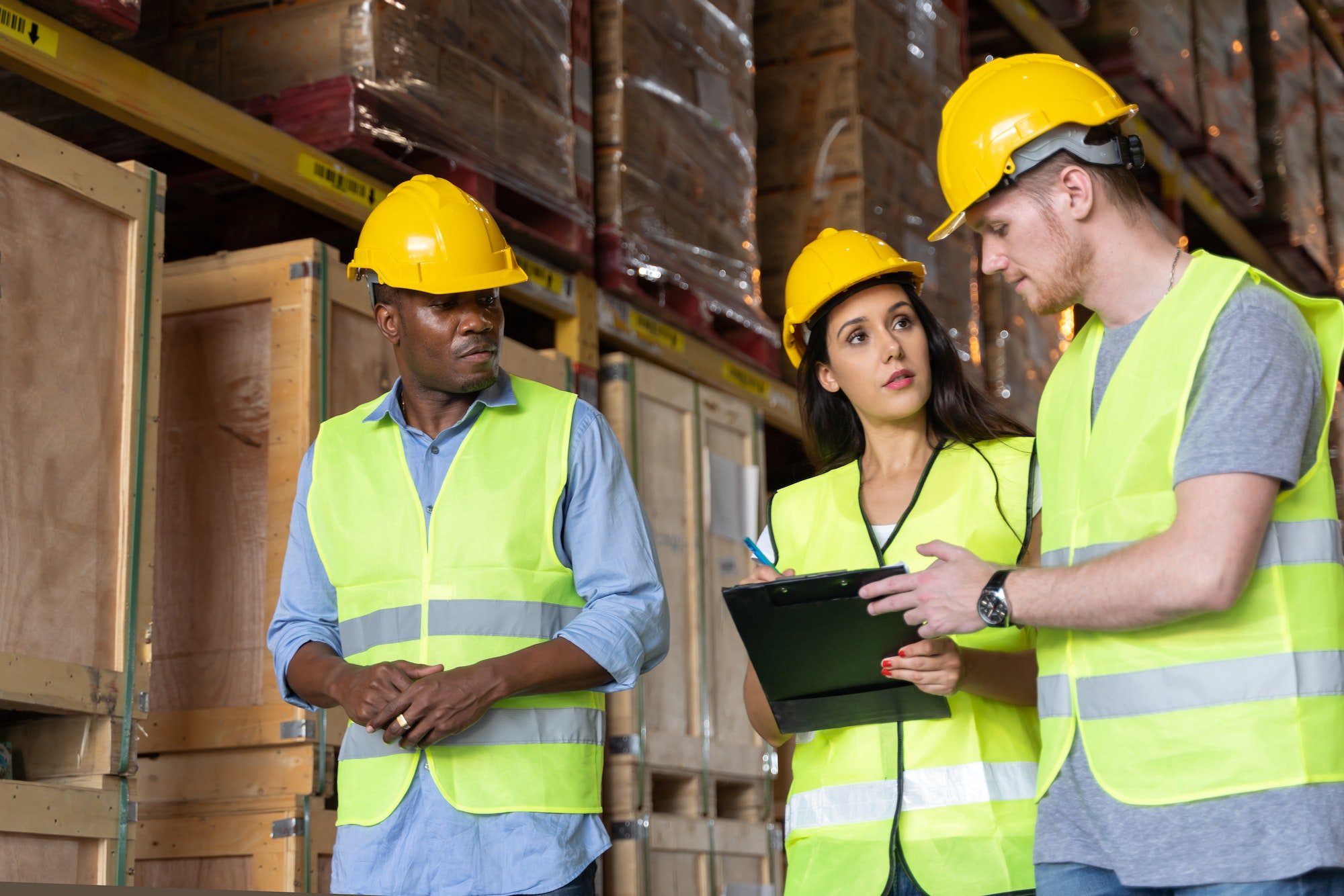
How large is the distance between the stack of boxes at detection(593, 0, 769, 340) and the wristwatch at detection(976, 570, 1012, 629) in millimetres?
3571

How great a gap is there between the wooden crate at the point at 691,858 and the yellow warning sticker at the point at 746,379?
1.78 metres

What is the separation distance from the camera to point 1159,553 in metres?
1.84

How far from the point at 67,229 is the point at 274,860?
5.26ft

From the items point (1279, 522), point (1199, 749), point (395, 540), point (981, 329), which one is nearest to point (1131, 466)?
point (1279, 522)

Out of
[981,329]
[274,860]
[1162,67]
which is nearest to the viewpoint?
[274,860]

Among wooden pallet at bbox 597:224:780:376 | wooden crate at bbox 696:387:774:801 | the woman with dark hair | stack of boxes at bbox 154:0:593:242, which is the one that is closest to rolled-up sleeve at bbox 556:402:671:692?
the woman with dark hair

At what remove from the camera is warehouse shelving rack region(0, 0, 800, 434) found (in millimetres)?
3664

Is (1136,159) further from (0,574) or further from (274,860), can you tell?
(274,860)

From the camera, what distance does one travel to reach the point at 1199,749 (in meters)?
1.82

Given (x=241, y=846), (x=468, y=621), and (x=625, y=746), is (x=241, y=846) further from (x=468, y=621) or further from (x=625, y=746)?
(x=468, y=621)

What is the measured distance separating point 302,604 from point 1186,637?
5.22 feet

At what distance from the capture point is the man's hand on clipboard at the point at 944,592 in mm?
2039

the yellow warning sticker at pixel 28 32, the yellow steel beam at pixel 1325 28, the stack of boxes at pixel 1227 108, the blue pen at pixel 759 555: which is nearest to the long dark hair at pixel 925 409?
the blue pen at pixel 759 555

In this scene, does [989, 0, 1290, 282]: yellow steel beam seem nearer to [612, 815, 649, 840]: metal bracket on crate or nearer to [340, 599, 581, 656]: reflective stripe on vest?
[612, 815, 649, 840]: metal bracket on crate
